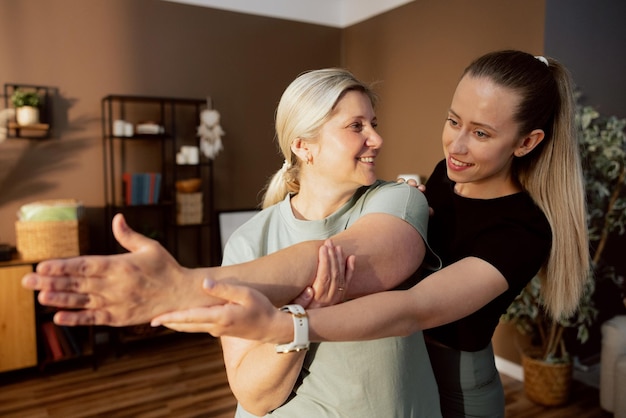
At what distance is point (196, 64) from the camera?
4.13 m

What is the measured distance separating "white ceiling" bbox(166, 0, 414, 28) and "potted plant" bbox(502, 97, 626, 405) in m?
2.08

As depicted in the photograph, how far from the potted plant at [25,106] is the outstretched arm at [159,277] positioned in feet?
10.4

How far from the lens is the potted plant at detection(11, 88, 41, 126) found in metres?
3.33

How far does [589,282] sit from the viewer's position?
269 centimetres

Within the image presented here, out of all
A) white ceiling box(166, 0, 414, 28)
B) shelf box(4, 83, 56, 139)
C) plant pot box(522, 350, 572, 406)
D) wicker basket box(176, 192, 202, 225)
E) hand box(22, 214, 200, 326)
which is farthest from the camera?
white ceiling box(166, 0, 414, 28)

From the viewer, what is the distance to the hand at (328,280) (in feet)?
2.81

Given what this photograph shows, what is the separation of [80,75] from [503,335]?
3.69 meters

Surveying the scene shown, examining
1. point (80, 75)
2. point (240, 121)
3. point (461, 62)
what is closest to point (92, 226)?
point (80, 75)

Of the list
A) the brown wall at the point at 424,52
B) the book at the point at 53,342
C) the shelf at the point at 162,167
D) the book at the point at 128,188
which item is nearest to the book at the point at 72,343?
the book at the point at 53,342

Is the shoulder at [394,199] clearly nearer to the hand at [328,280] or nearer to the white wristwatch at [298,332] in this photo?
the hand at [328,280]

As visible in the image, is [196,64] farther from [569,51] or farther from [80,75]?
[569,51]

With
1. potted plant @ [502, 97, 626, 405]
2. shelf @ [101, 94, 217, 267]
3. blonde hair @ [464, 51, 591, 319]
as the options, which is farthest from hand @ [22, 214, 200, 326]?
shelf @ [101, 94, 217, 267]

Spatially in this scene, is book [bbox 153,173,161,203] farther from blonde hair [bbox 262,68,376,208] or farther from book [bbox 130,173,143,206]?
blonde hair [bbox 262,68,376,208]

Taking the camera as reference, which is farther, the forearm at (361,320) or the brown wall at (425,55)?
the brown wall at (425,55)
